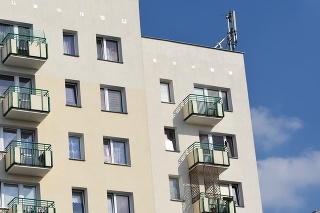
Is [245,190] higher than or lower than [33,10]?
lower

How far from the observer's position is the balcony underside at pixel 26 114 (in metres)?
64.8

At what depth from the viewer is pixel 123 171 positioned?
2645 inches

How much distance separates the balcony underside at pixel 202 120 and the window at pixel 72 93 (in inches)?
271

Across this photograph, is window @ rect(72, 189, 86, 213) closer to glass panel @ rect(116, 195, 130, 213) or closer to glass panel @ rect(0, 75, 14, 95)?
glass panel @ rect(116, 195, 130, 213)

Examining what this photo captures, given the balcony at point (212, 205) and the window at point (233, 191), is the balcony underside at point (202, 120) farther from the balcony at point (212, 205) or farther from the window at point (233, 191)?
the balcony at point (212, 205)

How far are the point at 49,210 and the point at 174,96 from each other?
12.2 m

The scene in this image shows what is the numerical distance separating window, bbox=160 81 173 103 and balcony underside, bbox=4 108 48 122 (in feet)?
28.6

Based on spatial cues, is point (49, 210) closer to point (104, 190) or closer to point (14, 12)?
point (104, 190)

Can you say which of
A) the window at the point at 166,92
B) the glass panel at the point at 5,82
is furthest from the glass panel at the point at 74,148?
the window at the point at 166,92

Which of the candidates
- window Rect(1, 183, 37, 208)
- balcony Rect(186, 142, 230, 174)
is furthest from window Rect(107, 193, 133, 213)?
balcony Rect(186, 142, 230, 174)

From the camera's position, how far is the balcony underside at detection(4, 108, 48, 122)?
6481 cm

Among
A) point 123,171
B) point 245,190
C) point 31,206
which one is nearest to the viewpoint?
point 31,206

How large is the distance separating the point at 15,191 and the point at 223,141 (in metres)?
14.3

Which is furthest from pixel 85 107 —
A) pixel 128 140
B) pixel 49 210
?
pixel 49 210
